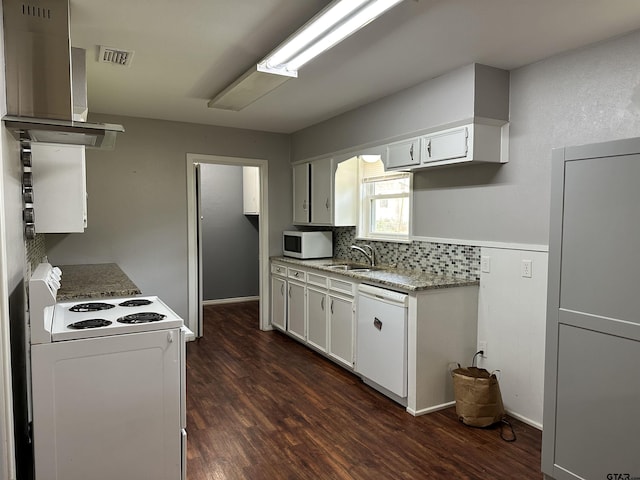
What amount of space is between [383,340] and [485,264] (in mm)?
939

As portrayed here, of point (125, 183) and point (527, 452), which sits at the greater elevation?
point (125, 183)

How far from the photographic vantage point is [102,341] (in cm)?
204

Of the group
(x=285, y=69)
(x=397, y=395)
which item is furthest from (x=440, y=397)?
(x=285, y=69)

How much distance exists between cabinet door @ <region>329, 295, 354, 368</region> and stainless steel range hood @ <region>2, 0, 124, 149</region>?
2.40m

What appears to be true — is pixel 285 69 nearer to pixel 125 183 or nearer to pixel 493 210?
pixel 493 210

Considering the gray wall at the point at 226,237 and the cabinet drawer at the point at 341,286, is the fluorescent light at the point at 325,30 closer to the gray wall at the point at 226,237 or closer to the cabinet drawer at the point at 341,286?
the cabinet drawer at the point at 341,286

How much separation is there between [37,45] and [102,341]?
4.56 ft

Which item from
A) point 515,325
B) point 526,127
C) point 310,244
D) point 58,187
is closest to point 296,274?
point 310,244

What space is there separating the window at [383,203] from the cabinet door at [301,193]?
741 mm

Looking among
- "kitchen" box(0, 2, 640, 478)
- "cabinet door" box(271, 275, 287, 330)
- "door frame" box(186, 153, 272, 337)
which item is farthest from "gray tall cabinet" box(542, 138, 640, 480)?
"door frame" box(186, 153, 272, 337)

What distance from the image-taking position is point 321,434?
285cm

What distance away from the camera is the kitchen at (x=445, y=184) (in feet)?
8.32

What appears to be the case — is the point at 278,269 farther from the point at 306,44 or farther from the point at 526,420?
the point at 306,44

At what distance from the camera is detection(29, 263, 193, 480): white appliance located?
6.39 ft
